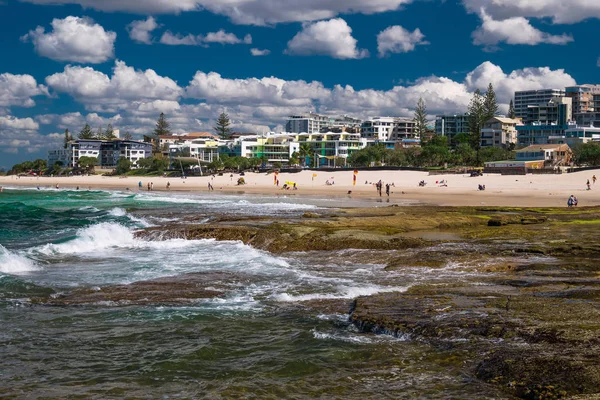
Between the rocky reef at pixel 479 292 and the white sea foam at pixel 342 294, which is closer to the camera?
the rocky reef at pixel 479 292

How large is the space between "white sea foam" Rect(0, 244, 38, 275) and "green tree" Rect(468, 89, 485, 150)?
11112 cm

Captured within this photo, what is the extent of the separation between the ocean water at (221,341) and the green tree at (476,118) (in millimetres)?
109470

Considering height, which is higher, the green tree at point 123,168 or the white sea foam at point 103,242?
the green tree at point 123,168

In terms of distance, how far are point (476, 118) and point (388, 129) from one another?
41074mm

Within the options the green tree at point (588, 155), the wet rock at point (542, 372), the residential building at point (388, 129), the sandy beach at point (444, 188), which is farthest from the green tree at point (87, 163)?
the wet rock at point (542, 372)

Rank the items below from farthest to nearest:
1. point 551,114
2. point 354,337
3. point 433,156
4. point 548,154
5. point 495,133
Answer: point 551,114
point 495,133
point 433,156
point 548,154
point 354,337

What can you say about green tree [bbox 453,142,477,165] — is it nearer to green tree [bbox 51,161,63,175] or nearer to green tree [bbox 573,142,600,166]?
green tree [bbox 573,142,600,166]

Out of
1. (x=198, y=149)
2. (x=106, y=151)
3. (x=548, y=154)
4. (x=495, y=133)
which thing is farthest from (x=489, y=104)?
(x=106, y=151)

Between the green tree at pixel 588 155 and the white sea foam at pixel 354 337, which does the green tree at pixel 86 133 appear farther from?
the white sea foam at pixel 354 337

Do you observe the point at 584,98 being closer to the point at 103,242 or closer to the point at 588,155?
the point at 588,155

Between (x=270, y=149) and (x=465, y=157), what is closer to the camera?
(x=465, y=157)

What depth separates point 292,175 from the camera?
101 m

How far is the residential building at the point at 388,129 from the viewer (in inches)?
6417

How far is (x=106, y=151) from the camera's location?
557 feet
